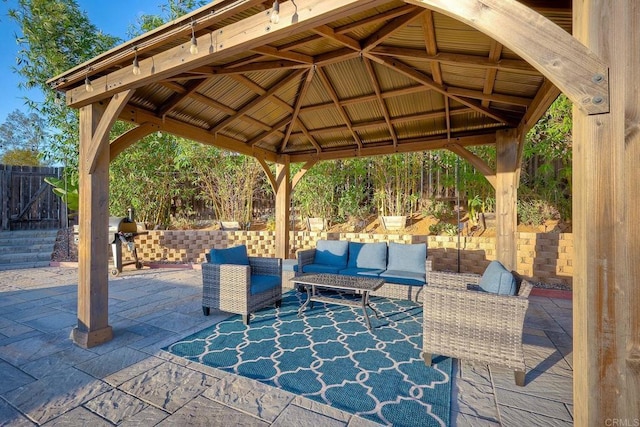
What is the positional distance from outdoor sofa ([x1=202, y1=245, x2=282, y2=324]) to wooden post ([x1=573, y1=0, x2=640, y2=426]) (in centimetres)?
313

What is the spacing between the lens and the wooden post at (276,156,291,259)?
6730mm

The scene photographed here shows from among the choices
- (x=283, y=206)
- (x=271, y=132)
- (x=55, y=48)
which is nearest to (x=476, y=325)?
(x=271, y=132)

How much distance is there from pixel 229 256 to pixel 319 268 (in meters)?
1.59

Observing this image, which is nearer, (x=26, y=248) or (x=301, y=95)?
(x=301, y=95)

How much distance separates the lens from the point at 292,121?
16.7 feet

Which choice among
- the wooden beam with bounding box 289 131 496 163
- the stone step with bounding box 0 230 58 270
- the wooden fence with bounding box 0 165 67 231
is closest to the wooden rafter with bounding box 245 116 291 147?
the wooden beam with bounding box 289 131 496 163

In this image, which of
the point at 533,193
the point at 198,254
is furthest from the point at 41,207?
the point at 533,193

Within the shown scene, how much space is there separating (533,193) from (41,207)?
48.4ft

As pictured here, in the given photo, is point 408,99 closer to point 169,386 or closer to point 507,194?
point 507,194

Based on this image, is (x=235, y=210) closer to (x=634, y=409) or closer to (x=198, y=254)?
(x=198, y=254)

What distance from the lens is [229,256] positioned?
421 centimetres

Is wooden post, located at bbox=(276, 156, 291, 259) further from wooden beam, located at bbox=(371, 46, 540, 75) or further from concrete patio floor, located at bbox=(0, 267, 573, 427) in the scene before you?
wooden beam, located at bbox=(371, 46, 540, 75)

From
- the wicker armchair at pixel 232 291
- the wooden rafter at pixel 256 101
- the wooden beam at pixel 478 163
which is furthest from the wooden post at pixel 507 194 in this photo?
the wicker armchair at pixel 232 291

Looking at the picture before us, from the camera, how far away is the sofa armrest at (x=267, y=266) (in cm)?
437
